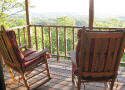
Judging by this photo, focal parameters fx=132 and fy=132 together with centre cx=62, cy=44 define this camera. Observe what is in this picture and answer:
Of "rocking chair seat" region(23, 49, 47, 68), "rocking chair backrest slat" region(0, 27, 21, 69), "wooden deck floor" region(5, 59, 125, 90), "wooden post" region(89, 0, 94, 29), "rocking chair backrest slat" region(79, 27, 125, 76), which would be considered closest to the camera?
"rocking chair backrest slat" region(79, 27, 125, 76)

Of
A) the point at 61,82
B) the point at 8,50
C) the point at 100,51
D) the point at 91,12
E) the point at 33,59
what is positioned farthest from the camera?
the point at 91,12

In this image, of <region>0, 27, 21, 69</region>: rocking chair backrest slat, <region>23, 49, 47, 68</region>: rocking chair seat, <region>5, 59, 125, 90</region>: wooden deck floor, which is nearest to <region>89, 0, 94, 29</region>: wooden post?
<region>5, 59, 125, 90</region>: wooden deck floor

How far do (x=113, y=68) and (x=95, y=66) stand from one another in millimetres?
250

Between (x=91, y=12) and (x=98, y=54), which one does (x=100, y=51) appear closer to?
(x=98, y=54)

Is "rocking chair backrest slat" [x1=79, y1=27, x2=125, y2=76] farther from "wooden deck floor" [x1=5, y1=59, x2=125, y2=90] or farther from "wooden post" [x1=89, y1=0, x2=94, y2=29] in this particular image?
"wooden post" [x1=89, y1=0, x2=94, y2=29]

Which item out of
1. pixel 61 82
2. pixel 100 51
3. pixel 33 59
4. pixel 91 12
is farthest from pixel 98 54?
pixel 91 12

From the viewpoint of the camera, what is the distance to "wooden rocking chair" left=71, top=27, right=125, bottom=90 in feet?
4.89

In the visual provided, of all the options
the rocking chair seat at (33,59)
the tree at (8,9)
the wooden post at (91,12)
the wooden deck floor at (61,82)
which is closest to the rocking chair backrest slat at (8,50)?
the rocking chair seat at (33,59)

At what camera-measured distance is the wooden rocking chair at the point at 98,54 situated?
1490mm

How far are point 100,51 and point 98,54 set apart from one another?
1.8 inches

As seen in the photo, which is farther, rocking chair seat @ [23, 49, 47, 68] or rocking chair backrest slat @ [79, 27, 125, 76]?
rocking chair seat @ [23, 49, 47, 68]

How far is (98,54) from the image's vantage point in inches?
62.1

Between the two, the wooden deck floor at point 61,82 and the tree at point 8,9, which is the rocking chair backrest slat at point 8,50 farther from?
the tree at point 8,9

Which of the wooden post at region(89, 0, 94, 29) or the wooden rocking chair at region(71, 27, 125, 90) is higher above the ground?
the wooden post at region(89, 0, 94, 29)
